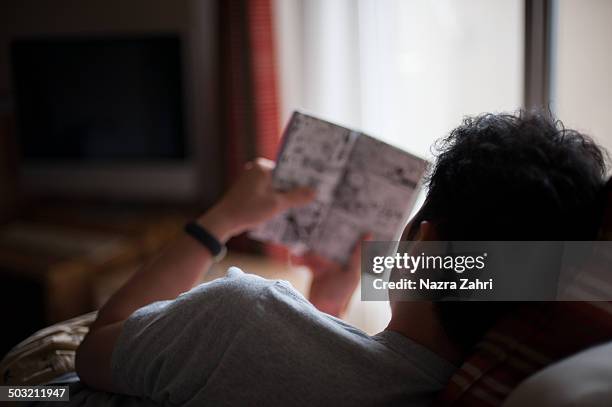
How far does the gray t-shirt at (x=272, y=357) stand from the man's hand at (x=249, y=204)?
300 millimetres

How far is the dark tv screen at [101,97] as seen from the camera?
278 centimetres

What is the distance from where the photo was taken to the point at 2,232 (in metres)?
2.69

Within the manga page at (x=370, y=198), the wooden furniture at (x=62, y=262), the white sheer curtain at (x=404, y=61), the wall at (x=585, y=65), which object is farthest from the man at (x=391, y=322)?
the wooden furniture at (x=62, y=262)

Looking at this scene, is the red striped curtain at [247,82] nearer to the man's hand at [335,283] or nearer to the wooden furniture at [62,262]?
the wooden furniture at [62,262]

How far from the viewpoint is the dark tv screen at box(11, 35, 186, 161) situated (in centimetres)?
278

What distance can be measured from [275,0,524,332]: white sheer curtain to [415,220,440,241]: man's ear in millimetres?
823

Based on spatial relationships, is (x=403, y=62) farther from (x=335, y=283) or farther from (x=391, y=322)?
(x=391, y=322)

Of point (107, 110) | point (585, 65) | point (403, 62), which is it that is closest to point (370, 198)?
point (585, 65)

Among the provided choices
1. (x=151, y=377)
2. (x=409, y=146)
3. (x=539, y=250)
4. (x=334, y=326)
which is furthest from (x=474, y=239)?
(x=409, y=146)

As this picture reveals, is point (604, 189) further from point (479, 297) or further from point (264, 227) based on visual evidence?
point (264, 227)

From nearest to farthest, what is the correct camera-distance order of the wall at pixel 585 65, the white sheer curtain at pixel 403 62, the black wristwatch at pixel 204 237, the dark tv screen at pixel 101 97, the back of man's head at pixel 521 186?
the back of man's head at pixel 521 186, the black wristwatch at pixel 204 237, the wall at pixel 585 65, the white sheer curtain at pixel 403 62, the dark tv screen at pixel 101 97

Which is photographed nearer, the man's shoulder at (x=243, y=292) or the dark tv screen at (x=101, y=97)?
the man's shoulder at (x=243, y=292)

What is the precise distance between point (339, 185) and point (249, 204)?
0.63 feet

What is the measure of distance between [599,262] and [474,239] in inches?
4.8
